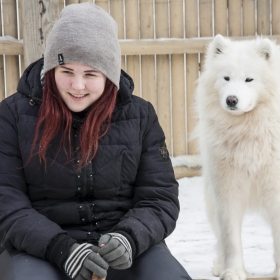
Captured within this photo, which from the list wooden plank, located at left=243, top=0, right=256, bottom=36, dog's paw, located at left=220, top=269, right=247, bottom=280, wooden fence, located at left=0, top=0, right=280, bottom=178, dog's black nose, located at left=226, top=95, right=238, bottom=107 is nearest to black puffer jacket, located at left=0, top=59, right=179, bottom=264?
dog's black nose, located at left=226, top=95, right=238, bottom=107

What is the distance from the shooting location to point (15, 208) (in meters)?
2.15

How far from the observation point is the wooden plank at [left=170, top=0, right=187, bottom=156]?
18.6ft

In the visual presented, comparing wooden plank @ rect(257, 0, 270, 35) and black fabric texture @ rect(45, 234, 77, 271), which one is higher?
wooden plank @ rect(257, 0, 270, 35)

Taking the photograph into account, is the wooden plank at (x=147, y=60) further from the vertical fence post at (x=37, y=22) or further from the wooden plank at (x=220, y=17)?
the vertical fence post at (x=37, y=22)

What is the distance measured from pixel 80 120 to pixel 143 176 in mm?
367

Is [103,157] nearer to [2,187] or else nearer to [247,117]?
[2,187]

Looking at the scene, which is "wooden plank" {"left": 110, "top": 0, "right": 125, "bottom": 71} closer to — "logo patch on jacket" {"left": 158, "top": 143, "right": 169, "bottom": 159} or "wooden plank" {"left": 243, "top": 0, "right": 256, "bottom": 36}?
"wooden plank" {"left": 243, "top": 0, "right": 256, "bottom": 36}

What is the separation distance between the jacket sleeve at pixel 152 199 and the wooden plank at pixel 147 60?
3.34 metres

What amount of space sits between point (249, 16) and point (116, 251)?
13.8 ft

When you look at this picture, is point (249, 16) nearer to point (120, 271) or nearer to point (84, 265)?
point (120, 271)

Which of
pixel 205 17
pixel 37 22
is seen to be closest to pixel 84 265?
pixel 37 22

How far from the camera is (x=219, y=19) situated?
5664mm

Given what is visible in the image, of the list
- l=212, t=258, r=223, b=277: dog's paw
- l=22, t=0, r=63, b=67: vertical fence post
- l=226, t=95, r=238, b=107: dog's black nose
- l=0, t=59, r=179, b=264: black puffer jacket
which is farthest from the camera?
l=22, t=0, r=63, b=67: vertical fence post

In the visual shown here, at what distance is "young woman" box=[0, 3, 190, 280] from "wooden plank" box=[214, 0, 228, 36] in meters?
3.52
